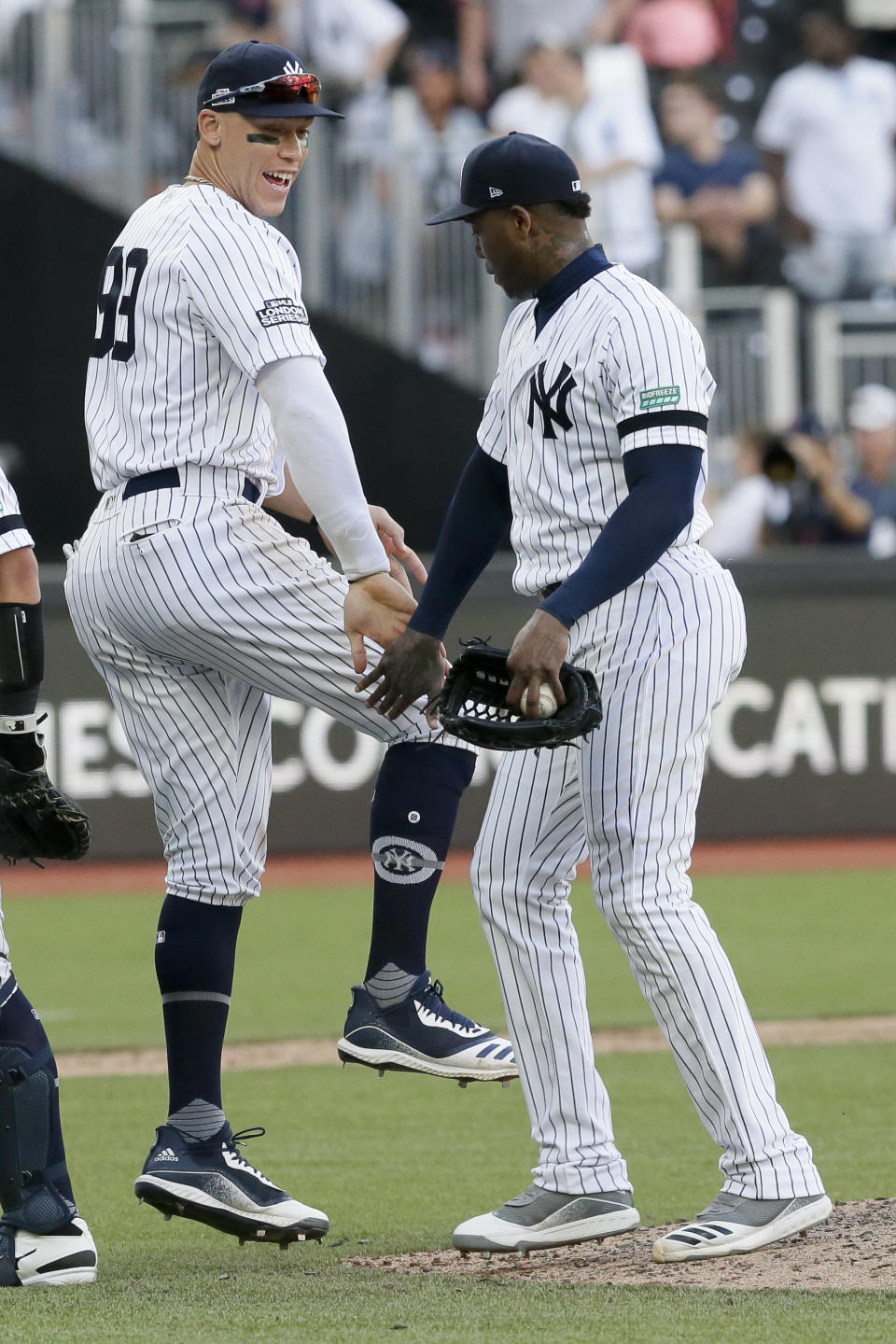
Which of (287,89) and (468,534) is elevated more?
(287,89)

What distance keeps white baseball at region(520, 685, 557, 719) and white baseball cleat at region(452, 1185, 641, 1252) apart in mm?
987

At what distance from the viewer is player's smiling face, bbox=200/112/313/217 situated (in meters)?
4.21

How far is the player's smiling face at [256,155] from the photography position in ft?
13.8

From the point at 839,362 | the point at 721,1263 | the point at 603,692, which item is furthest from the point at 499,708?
the point at 839,362

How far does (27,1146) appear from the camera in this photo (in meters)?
3.80

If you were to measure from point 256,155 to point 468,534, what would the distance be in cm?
91

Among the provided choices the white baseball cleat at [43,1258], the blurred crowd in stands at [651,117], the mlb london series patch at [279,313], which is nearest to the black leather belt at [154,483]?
the mlb london series patch at [279,313]

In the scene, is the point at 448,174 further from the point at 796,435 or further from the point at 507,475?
the point at 507,475

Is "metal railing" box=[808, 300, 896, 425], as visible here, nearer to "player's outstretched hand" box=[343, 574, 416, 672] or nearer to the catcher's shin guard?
"player's outstretched hand" box=[343, 574, 416, 672]

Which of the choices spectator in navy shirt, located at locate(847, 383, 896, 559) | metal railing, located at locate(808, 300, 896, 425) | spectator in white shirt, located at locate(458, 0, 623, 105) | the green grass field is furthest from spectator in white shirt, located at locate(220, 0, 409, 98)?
the green grass field

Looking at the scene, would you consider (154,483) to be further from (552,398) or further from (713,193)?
(713,193)

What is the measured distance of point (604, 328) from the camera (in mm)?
3764

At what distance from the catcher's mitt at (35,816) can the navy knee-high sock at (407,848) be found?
720 millimetres

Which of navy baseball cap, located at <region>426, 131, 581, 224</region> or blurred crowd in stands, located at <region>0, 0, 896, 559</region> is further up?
blurred crowd in stands, located at <region>0, 0, 896, 559</region>
